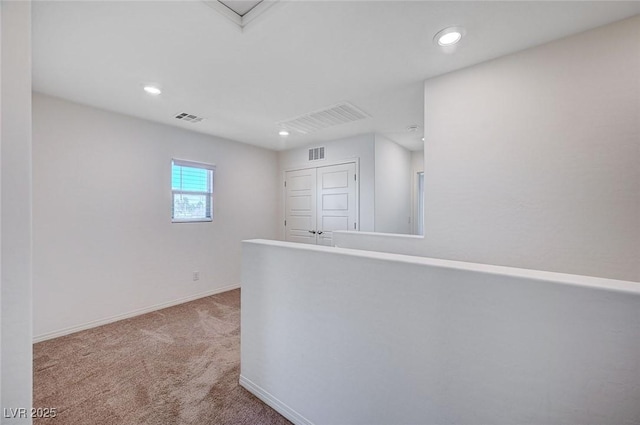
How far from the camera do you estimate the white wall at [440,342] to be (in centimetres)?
80

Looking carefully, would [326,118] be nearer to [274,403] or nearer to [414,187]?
[414,187]

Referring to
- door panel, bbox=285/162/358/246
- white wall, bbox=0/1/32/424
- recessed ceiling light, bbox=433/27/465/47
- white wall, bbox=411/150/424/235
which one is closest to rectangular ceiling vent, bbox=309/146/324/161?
door panel, bbox=285/162/358/246

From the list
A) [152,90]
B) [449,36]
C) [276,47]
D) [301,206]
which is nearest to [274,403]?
[276,47]

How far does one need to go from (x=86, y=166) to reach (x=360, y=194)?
3.53 m

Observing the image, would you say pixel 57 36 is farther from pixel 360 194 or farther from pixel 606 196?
pixel 606 196

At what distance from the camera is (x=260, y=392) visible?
6.03 ft

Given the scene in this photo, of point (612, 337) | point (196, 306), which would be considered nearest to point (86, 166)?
point (196, 306)

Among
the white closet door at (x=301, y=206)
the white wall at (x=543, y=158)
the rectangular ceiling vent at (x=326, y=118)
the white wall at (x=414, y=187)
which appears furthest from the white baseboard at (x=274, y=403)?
the white wall at (x=414, y=187)

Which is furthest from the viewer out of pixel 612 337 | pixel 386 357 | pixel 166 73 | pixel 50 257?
pixel 50 257

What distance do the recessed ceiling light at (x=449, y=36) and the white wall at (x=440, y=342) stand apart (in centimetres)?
159

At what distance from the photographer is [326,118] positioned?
11.3 ft

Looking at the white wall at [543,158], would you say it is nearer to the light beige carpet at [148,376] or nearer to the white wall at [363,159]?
the white wall at [363,159]

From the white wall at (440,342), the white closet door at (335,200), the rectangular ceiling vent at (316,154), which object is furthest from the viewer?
the rectangular ceiling vent at (316,154)

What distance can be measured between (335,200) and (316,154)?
94 centimetres
